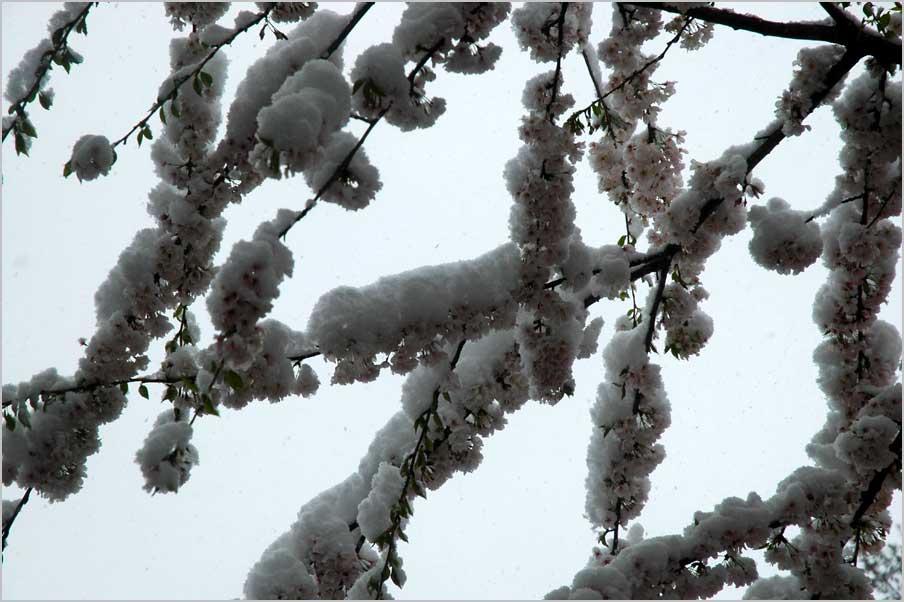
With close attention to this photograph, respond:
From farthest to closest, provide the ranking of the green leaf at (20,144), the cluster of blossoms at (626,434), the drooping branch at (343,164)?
the cluster of blossoms at (626,434)
the green leaf at (20,144)
the drooping branch at (343,164)

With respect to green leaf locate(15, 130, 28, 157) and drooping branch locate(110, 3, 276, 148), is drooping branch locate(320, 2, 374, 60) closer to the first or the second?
drooping branch locate(110, 3, 276, 148)

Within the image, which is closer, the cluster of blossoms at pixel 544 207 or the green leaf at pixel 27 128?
the cluster of blossoms at pixel 544 207

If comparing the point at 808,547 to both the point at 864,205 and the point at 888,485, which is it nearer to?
the point at 888,485

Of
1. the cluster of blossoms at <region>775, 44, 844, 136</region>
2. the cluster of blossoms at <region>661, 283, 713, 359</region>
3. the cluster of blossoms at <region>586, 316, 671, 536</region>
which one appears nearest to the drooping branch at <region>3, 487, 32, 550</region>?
the cluster of blossoms at <region>586, 316, 671, 536</region>

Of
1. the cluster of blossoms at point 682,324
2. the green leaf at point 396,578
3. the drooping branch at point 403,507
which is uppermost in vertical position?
the cluster of blossoms at point 682,324

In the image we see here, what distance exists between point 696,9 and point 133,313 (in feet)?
7.93

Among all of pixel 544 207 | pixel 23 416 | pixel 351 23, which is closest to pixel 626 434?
pixel 544 207

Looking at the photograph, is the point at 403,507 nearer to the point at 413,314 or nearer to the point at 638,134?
the point at 413,314

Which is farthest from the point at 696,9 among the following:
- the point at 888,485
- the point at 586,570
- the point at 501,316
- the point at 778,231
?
the point at 586,570

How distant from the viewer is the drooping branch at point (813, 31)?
2.48 meters

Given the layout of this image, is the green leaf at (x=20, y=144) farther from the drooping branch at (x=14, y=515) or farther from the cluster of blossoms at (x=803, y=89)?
the cluster of blossoms at (x=803, y=89)

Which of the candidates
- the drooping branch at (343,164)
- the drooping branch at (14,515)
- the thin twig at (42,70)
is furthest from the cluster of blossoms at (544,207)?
the drooping branch at (14,515)

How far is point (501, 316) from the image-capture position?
2246 millimetres

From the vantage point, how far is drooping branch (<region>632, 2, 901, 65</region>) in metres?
2.48
